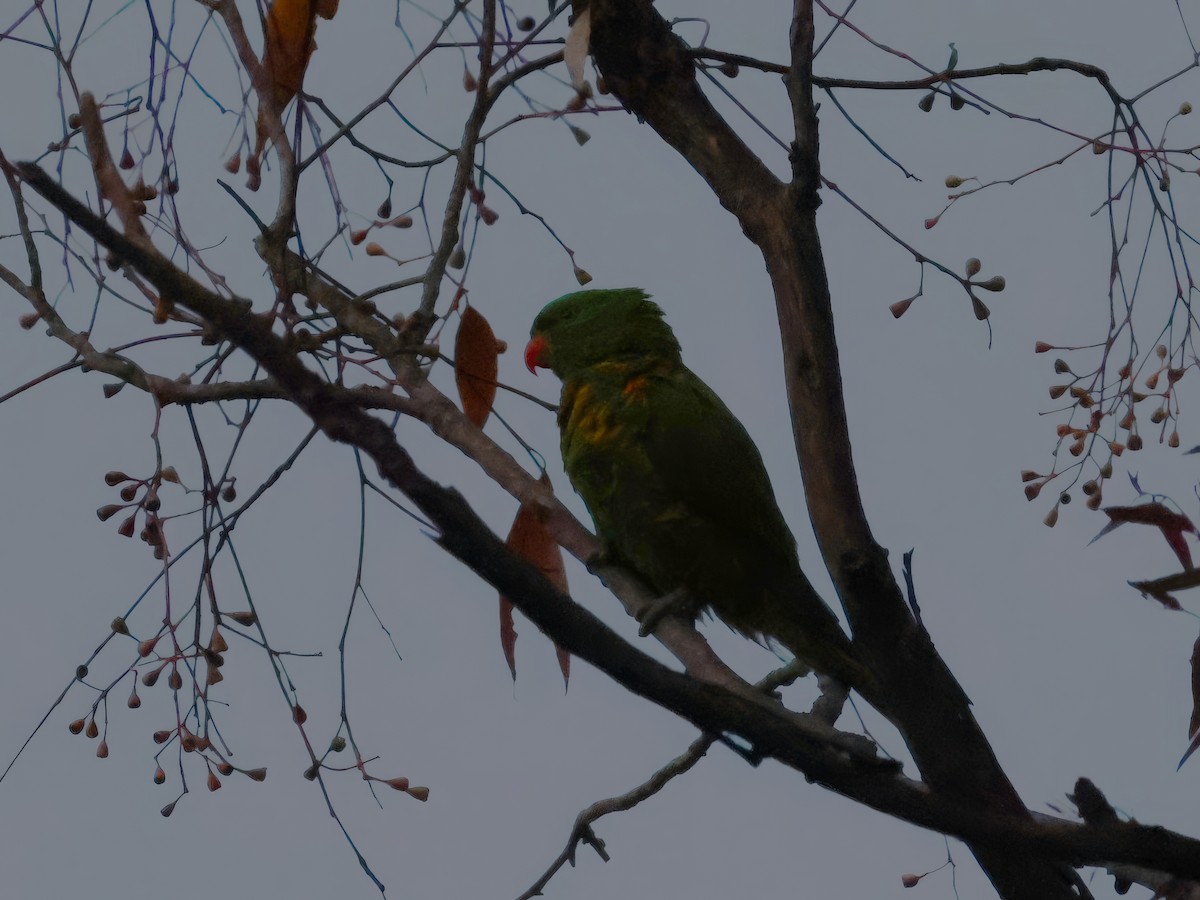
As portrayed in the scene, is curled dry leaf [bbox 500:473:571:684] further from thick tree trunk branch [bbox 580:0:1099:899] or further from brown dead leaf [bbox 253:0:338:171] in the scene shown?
brown dead leaf [bbox 253:0:338:171]

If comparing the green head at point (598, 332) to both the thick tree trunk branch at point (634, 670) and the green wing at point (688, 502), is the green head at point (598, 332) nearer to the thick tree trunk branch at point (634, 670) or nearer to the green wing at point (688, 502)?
the green wing at point (688, 502)

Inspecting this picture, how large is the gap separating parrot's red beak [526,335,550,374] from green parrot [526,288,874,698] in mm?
470

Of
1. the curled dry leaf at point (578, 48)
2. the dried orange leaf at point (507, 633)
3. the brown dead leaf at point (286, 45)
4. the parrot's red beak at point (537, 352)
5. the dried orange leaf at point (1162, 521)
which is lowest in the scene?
the dried orange leaf at point (1162, 521)

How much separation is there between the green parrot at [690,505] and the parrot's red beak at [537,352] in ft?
1.54

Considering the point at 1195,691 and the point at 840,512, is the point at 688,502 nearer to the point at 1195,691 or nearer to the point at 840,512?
the point at 840,512

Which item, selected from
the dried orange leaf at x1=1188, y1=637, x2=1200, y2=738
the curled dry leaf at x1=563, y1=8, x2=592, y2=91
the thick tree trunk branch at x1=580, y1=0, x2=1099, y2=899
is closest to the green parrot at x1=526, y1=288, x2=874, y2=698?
the thick tree trunk branch at x1=580, y1=0, x2=1099, y2=899

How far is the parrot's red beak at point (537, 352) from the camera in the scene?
3719 millimetres

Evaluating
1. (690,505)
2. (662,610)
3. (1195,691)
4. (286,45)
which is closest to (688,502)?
(690,505)

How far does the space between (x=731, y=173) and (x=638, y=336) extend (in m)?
1.29

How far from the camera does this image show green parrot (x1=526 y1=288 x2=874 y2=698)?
3.07 meters

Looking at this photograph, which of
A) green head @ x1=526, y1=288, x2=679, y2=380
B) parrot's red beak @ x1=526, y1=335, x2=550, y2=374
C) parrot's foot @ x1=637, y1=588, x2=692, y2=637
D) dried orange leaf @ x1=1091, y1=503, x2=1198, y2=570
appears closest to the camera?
dried orange leaf @ x1=1091, y1=503, x2=1198, y2=570

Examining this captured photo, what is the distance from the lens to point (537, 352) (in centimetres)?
373

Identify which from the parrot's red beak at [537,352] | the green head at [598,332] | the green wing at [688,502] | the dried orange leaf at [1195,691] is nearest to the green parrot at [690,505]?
the green wing at [688,502]

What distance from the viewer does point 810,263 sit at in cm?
201
